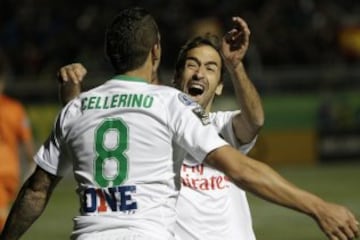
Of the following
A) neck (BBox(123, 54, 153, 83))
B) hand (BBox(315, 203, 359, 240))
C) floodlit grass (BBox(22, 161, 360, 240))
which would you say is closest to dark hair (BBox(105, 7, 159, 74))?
neck (BBox(123, 54, 153, 83))

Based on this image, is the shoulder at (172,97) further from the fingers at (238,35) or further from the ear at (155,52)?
the fingers at (238,35)

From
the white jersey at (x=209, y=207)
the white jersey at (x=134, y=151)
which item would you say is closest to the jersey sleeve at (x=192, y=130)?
the white jersey at (x=134, y=151)

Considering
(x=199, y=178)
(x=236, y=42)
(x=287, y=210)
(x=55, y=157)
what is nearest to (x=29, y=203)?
(x=55, y=157)

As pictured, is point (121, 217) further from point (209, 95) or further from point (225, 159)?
point (209, 95)

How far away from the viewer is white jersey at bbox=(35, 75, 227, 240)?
4.83m

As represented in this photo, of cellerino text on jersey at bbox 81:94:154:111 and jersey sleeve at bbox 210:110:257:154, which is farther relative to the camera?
jersey sleeve at bbox 210:110:257:154

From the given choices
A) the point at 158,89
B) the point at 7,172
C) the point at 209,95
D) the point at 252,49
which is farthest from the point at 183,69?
the point at 252,49

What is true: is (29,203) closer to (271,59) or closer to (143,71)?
(143,71)

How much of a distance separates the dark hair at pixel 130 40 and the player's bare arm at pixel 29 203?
2.22 feet

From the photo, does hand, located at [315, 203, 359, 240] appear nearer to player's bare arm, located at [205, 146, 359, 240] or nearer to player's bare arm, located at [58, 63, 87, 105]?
player's bare arm, located at [205, 146, 359, 240]

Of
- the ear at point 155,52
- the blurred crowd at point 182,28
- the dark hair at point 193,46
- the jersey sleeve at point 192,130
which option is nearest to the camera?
the jersey sleeve at point 192,130

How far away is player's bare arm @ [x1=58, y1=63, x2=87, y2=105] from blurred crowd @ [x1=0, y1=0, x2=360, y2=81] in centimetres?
1537

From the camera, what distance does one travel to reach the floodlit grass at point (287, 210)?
535 inches

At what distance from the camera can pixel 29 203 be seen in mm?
5203
